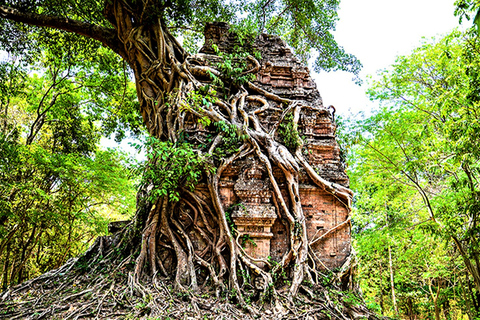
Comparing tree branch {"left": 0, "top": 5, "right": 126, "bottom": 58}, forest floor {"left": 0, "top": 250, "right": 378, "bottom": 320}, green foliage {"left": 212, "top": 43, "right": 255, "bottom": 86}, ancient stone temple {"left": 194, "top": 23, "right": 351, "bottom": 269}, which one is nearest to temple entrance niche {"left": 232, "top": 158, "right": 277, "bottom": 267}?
ancient stone temple {"left": 194, "top": 23, "right": 351, "bottom": 269}

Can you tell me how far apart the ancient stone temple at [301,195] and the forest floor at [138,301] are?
62 centimetres

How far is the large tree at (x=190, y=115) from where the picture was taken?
4.15 metres

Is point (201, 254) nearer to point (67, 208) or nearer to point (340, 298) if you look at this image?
point (340, 298)

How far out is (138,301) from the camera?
365 centimetres

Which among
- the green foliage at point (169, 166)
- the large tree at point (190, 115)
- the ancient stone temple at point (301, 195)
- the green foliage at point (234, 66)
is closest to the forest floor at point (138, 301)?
the large tree at point (190, 115)

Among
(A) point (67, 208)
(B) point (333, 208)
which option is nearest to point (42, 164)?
(A) point (67, 208)

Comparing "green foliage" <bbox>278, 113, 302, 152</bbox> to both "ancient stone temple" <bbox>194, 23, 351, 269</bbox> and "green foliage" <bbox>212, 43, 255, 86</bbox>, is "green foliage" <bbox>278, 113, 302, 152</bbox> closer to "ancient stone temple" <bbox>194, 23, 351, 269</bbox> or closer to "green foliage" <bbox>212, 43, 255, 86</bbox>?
"ancient stone temple" <bbox>194, 23, 351, 269</bbox>

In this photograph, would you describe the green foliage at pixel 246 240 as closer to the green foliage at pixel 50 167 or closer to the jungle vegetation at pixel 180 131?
the jungle vegetation at pixel 180 131

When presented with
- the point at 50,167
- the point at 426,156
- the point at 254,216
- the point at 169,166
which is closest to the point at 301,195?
the point at 254,216

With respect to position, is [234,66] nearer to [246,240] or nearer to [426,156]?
[246,240]

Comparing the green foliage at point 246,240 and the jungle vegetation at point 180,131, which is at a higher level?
the jungle vegetation at point 180,131

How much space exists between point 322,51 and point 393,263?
29.9ft

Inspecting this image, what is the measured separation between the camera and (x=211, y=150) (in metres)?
4.54

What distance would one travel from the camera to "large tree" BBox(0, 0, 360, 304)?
4.15 meters
